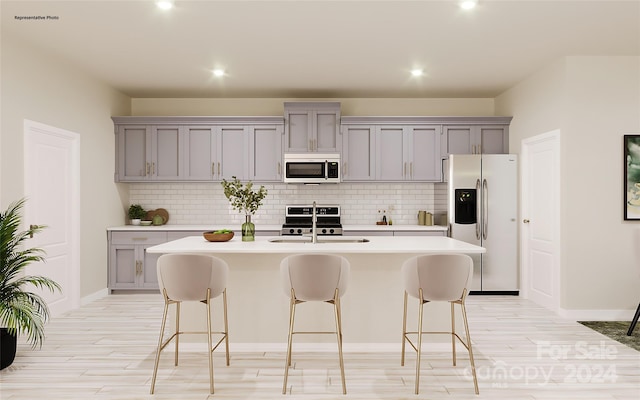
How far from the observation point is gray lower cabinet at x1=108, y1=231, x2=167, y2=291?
574 cm

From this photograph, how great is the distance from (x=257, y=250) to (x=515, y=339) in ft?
8.38

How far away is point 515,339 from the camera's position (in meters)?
3.90

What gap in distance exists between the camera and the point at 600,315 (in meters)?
4.56

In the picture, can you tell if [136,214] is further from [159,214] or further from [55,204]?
[55,204]

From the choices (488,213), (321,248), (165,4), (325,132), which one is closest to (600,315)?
(488,213)

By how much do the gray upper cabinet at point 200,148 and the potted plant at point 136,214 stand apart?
0.42 meters

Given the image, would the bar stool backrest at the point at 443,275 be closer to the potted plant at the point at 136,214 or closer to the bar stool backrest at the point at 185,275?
the bar stool backrest at the point at 185,275

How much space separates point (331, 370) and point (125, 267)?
12.4 ft

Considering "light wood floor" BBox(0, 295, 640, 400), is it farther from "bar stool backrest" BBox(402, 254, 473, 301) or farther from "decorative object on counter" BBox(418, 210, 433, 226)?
"decorative object on counter" BBox(418, 210, 433, 226)

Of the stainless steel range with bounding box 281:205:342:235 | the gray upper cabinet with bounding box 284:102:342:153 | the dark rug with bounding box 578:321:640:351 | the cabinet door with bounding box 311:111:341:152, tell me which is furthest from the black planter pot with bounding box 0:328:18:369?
the dark rug with bounding box 578:321:640:351

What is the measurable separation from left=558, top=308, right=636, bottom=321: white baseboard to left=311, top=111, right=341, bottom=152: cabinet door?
3493 millimetres

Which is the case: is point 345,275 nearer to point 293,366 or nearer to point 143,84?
point 293,366

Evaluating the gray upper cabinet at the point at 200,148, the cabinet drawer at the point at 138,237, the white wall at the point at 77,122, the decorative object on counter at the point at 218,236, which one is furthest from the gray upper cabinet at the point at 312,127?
the decorative object on counter at the point at 218,236

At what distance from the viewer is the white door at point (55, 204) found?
14.2ft
